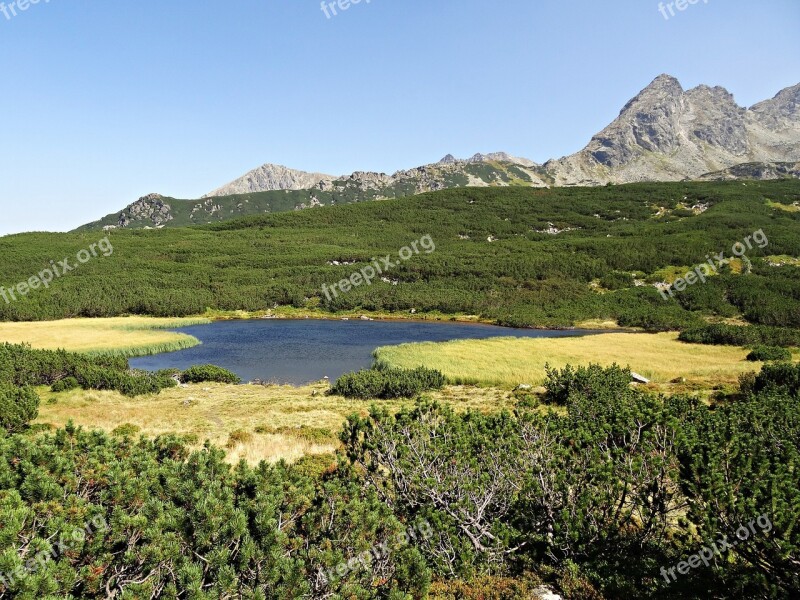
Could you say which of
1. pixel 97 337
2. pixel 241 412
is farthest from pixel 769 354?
pixel 97 337

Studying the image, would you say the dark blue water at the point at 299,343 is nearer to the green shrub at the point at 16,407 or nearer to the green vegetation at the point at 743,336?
the green shrub at the point at 16,407

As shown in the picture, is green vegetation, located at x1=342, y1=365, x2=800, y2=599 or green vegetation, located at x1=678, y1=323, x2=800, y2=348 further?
green vegetation, located at x1=678, y1=323, x2=800, y2=348

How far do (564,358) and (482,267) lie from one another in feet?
273

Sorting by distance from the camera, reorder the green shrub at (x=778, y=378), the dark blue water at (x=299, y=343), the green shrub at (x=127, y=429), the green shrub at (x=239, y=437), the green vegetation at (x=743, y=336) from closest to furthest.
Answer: the green shrub at (x=127, y=429) < the green shrub at (x=239, y=437) < the green shrub at (x=778, y=378) < the dark blue water at (x=299, y=343) < the green vegetation at (x=743, y=336)

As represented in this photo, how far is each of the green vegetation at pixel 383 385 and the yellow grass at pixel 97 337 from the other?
106ft

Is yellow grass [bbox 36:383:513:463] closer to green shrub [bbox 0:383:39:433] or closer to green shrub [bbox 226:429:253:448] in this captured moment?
green shrub [bbox 226:429:253:448]

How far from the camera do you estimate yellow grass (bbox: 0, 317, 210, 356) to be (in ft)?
172

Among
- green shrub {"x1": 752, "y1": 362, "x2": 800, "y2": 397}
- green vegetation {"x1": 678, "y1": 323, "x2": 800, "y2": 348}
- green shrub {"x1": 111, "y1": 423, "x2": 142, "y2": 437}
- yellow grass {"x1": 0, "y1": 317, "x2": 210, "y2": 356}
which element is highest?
yellow grass {"x1": 0, "y1": 317, "x2": 210, "y2": 356}

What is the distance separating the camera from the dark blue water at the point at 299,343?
154 feet

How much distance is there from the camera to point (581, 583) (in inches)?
374

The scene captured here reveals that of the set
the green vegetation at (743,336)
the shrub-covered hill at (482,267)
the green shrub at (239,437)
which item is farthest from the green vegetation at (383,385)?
the shrub-covered hill at (482,267)

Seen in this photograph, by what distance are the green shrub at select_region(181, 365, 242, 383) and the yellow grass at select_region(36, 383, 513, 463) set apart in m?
2.41

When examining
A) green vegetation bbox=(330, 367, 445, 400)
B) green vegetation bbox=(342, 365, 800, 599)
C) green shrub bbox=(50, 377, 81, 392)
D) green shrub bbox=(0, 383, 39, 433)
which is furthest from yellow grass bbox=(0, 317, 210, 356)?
green vegetation bbox=(342, 365, 800, 599)

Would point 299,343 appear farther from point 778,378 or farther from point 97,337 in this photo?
point 778,378
